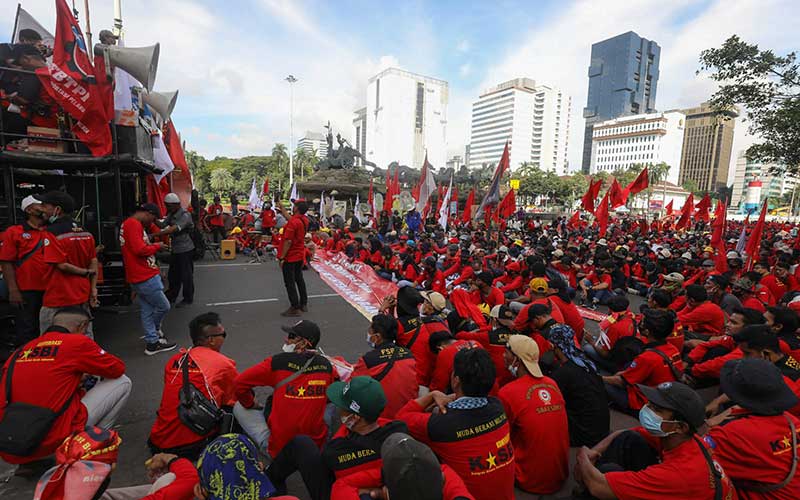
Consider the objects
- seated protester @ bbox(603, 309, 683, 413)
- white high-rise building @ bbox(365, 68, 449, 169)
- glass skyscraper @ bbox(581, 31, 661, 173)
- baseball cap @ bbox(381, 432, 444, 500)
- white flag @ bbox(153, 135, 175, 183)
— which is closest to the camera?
baseball cap @ bbox(381, 432, 444, 500)

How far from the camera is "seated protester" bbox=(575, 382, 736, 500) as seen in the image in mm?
1938

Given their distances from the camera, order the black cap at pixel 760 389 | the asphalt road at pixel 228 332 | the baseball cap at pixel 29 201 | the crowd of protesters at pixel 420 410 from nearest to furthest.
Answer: the crowd of protesters at pixel 420 410 < the black cap at pixel 760 389 < the asphalt road at pixel 228 332 < the baseball cap at pixel 29 201

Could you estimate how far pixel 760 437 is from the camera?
2164mm

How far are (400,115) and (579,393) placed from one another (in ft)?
360

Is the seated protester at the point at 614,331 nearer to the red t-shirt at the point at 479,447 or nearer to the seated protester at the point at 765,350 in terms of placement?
the seated protester at the point at 765,350

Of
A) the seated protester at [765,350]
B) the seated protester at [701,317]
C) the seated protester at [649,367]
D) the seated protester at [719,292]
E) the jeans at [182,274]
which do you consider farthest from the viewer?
the jeans at [182,274]

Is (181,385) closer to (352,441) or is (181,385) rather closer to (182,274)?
(352,441)

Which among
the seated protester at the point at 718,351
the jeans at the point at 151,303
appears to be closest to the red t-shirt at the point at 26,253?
the jeans at the point at 151,303

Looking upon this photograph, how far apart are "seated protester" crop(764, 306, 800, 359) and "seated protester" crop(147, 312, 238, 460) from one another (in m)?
5.21

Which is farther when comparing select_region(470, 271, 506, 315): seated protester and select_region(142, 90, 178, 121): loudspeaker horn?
select_region(142, 90, 178, 121): loudspeaker horn

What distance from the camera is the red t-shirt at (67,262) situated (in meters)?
4.01

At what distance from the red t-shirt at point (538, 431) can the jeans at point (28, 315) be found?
15.6ft

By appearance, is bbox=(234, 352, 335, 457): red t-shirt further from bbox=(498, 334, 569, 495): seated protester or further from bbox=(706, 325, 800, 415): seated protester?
bbox=(706, 325, 800, 415): seated protester

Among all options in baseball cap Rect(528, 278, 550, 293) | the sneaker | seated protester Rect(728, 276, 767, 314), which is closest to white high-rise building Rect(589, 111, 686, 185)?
seated protester Rect(728, 276, 767, 314)
